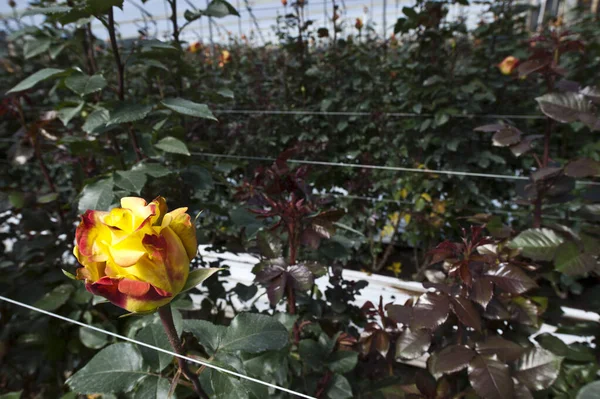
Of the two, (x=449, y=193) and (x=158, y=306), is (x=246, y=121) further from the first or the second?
(x=158, y=306)

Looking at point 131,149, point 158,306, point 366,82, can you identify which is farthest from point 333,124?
point 158,306

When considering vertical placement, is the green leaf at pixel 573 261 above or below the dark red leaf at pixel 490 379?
above

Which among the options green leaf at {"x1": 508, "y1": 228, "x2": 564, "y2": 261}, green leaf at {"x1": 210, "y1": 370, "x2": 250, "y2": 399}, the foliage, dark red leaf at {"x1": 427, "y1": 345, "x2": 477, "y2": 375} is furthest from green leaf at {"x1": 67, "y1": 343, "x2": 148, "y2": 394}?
green leaf at {"x1": 508, "y1": 228, "x2": 564, "y2": 261}

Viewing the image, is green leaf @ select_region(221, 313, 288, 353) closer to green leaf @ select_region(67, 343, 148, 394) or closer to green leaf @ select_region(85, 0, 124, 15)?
green leaf @ select_region(67, 343, 148, 394)

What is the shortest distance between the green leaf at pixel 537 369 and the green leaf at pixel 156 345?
0.60m

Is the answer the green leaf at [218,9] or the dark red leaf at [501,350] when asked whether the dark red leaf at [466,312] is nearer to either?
the dark red leaf at [501,350]

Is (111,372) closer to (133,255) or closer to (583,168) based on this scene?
(133,255)

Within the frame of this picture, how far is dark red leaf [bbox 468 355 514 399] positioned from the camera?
62 centimetres

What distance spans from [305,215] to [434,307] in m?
0.31

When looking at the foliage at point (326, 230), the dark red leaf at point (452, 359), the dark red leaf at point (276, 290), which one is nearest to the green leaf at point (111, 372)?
the foliage at point (326, 230)

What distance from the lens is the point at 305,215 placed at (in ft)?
2.68

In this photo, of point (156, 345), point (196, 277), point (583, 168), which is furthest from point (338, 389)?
point (583, 168)


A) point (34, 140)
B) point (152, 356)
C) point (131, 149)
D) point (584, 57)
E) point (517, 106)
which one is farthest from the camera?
point (584, 57)

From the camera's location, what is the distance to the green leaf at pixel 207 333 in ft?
1.84
